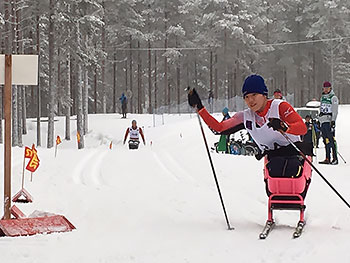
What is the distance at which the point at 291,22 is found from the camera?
168ft

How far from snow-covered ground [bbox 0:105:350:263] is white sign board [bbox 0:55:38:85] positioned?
189 cm

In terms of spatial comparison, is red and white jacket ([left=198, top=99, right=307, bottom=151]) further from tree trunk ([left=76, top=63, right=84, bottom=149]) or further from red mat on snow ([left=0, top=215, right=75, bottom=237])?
tree trunk ([left=76, top=63, right=84, bottom=149])

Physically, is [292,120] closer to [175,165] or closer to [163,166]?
[163,166]

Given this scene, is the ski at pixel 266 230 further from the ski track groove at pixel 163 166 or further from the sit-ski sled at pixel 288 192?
the ski track groove at pixel 163 166

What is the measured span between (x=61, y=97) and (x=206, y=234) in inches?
1058

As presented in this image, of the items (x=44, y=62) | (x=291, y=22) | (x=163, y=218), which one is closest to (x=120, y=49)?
(x=44, y=62)

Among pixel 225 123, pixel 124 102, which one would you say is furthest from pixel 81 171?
pixel 124 102

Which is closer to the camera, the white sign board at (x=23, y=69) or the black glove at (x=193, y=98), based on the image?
the black glove at (x=193, y=98)

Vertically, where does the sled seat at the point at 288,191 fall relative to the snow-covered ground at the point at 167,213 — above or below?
above

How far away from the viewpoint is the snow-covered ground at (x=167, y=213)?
16.1 ft

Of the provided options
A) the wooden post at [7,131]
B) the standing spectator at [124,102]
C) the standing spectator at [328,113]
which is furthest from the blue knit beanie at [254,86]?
the standing spectator at [124,102]

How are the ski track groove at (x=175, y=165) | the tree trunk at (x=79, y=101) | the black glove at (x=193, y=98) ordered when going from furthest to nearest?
the tree trunk at (x=79, y=101)
the ski track groove at (x=175, y=165)
the black glove at (x=193, y=98)

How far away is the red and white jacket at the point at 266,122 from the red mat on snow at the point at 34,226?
2.03 m

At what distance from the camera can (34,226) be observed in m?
5.87
